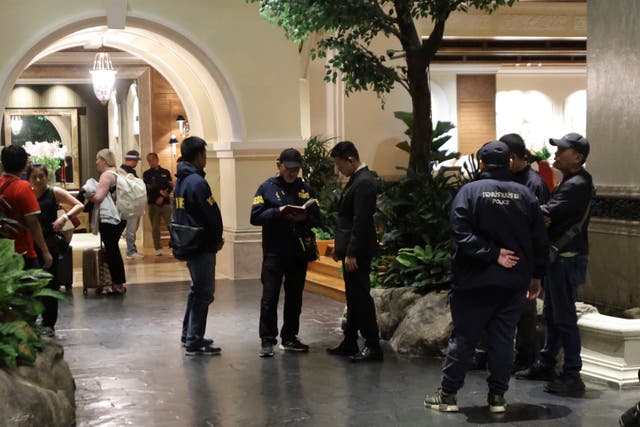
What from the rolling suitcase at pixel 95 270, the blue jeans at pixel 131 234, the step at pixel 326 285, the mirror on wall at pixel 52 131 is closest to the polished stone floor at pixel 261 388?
the step at pixel 326 285

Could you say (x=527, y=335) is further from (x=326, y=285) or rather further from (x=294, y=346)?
(x=326, y=285)

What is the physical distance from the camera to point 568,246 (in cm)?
645

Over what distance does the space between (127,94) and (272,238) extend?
12.8 m

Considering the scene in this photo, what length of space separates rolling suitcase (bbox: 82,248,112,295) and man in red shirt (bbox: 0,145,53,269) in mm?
4467

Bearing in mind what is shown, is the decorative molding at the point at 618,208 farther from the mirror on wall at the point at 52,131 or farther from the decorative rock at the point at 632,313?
the mirror on wall at the point at 52,131

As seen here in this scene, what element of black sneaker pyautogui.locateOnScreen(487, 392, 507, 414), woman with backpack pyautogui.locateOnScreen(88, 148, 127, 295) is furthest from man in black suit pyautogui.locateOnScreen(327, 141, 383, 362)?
woman with backpack pyautogui.locateOnScreen(88, 148, 127, 295)

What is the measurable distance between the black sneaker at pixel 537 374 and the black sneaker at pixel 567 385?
0.29m

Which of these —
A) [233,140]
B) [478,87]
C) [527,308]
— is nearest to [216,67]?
[233,140]

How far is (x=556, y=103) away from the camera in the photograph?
80.8 feet

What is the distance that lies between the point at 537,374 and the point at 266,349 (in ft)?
7.18

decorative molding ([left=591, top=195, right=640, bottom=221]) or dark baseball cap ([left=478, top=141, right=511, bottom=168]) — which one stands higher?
dark baseball cap ([left=478, top=141, right=511, bottom=168])

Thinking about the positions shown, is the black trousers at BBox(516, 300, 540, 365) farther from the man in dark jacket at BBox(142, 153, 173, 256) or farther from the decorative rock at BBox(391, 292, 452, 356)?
the man in dark jacket at BBox(142, 153, 173, 256)

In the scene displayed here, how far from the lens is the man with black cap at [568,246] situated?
252 inches

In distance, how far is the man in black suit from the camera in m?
7.32
